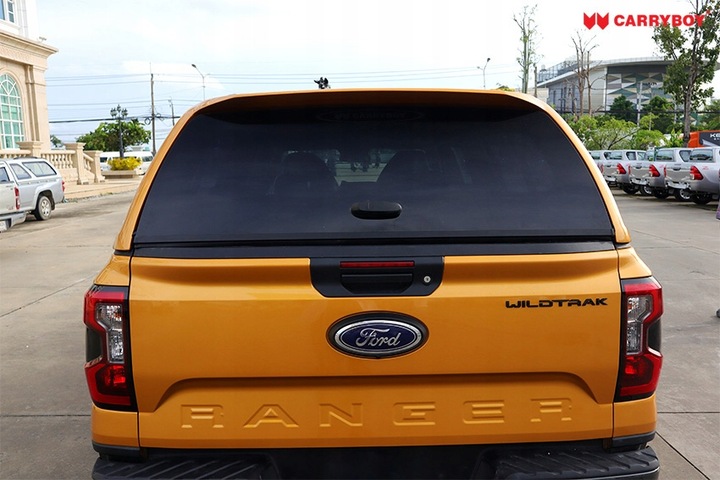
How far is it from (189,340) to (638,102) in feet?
390

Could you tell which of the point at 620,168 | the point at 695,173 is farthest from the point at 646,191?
the point at 695,173

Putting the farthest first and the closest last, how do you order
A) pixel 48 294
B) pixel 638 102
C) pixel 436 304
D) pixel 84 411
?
pixel 638 102
pixel 48 294
pixel 84 411
pixel 436 304

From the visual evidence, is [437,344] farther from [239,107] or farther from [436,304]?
[239,107]

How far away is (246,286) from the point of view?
210 centimetres

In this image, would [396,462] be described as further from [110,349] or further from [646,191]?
[646,191]

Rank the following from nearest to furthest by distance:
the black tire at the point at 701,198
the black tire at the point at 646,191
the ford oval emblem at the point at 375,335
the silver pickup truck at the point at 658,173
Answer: the ford oval emblem at the point at 375,335, the black tire at the point at 701,198, the silver pickup truck at the point at 658,173, the black tire at the point at 646,191

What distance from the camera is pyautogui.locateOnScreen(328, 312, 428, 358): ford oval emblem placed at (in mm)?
2080

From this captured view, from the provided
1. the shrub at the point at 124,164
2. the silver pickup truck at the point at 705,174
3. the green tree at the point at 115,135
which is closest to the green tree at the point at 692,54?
the silver pickup truck at the point at 705,174

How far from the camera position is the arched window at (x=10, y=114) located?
32.3 m

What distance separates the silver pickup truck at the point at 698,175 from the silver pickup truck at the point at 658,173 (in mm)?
323

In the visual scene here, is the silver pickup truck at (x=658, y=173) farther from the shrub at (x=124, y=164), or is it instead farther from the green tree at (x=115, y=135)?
the green tree at (x=115, y=135)

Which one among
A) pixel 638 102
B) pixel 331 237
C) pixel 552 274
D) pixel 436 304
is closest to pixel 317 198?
pixel 331 237

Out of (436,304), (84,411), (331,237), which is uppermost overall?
(331,237)

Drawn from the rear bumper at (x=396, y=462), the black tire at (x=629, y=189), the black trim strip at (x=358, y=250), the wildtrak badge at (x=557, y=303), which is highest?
the black trim strip at (x=358, y=250)
